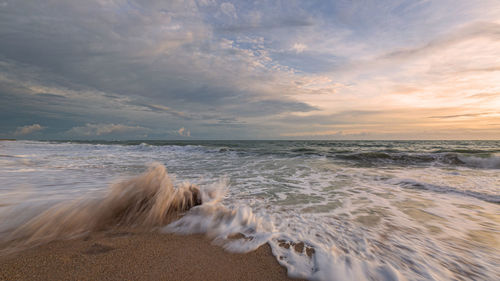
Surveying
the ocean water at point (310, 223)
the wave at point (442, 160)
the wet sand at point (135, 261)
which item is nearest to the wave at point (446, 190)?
the ocean water at point (310, 223)

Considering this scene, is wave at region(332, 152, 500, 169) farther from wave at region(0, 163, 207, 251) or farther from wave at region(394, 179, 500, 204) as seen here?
wave at region(0, 163, 207, 251)

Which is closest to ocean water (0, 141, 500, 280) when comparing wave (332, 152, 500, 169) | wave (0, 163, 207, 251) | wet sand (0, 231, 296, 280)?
wave (0, 163, 207, 251)

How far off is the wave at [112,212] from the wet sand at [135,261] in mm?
271

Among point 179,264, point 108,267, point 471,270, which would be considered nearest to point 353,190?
point 471,270

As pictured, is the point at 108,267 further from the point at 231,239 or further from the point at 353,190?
the point at 353,190

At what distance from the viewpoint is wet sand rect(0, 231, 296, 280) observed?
1409 millimetres

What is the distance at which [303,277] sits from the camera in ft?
5.00

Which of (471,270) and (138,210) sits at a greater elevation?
(138,210)

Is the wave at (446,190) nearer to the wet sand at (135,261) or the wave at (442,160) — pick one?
the wet sand at (135,261)

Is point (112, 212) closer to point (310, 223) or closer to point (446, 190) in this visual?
point (310, 223)

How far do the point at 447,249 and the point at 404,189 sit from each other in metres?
3.02

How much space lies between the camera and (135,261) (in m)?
1.57

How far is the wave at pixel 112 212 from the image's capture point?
6.35 feet

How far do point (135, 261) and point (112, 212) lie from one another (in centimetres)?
109
